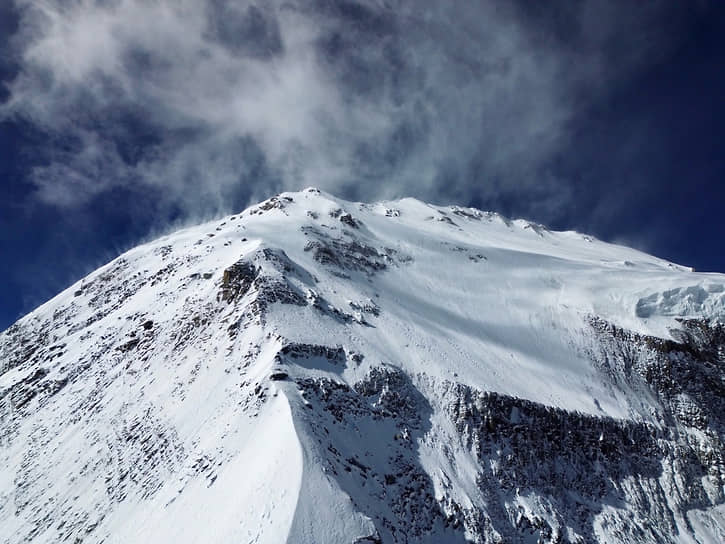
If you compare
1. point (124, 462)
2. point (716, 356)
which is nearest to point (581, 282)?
point (716, 356)

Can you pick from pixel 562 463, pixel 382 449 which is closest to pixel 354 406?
pixel 382 449

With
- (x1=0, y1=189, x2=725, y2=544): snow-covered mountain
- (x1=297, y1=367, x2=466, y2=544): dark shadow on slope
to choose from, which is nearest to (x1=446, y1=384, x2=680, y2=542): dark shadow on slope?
(x1=0, y1=189, x2=725, y2=544): snow-covered mountain

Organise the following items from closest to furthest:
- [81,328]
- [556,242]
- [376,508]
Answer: [376,508] < [81,328] < [556,242]

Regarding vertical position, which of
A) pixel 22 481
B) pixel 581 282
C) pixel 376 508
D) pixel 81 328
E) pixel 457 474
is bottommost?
pixel 22 481

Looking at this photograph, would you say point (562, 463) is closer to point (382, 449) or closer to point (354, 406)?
point (382, 449)

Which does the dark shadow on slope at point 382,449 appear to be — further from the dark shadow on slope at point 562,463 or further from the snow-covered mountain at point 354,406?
the dark shadow on slope at point 562,463

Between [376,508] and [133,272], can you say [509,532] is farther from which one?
[133,272]

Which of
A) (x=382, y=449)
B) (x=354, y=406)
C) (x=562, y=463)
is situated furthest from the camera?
(x=562, y=463)

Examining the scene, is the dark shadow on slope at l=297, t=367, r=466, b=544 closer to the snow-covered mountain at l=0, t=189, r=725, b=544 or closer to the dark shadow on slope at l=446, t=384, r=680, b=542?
the snow-covered mountain at l=0, t=189, r=725, b=544
